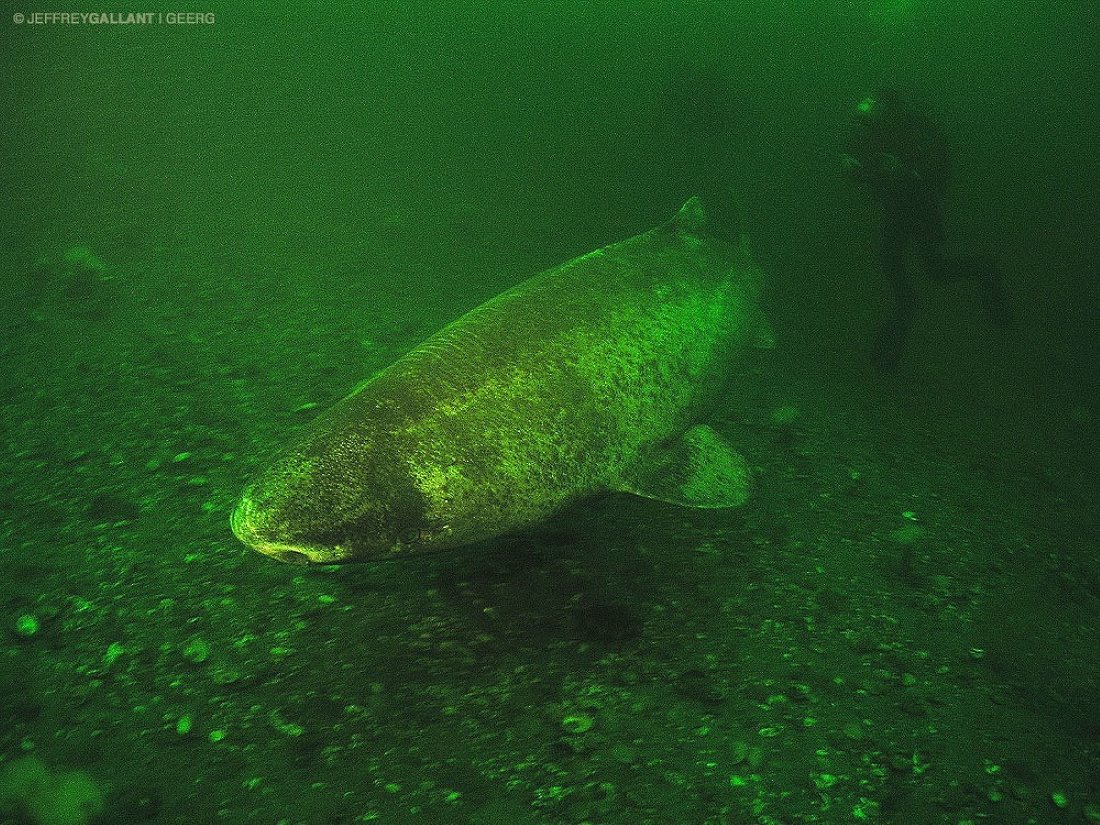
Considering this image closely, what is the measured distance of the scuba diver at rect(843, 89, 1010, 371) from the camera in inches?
259

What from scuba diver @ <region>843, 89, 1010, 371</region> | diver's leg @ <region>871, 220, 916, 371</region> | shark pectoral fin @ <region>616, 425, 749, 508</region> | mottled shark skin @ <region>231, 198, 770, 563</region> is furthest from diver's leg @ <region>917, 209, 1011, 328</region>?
shark pectoral fin @ <region>616, 425, 749, 508</region>

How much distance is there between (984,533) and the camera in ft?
13.2

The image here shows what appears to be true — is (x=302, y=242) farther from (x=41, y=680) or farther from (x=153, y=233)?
(x=41, y=680)

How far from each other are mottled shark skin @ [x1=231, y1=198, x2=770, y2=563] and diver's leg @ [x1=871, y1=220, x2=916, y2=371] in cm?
440

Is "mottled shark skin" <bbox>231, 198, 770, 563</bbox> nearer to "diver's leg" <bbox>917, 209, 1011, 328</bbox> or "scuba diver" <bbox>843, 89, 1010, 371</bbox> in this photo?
"scuba diver" <bbox>843, 89, 1010, 371</bbox>

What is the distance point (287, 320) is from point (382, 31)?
26.0 metres

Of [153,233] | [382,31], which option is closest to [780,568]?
[153,233]

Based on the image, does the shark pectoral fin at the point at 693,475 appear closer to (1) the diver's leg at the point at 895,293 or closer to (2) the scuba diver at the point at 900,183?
(2) the scuba diver at the point at 900,183

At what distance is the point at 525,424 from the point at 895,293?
6.32 meters

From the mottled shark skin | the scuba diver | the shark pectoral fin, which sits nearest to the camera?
the mottled shark skin

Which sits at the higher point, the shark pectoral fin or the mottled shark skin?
the mottled shark skin

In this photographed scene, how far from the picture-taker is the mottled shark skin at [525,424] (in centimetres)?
231

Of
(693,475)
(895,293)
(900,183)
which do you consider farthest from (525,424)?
(895,293)

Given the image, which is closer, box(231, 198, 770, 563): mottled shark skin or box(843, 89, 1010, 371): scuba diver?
box(231, 198, 770, 563): mottled shark skin
